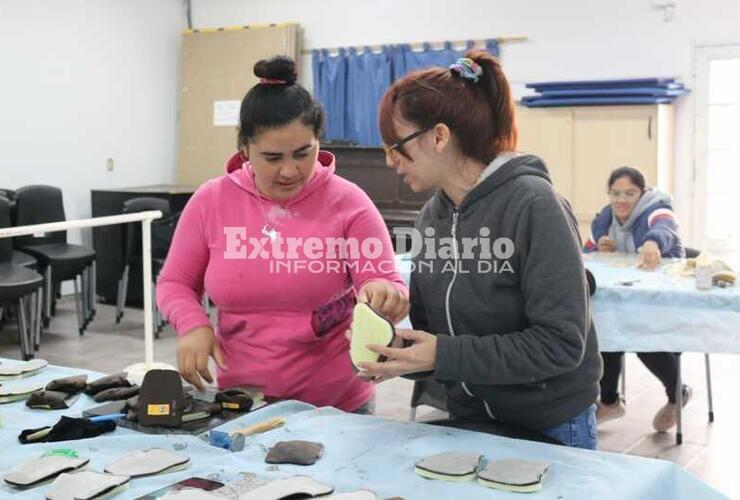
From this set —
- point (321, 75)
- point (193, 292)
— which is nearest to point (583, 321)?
point (193, 292)

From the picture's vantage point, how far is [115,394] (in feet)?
6.64

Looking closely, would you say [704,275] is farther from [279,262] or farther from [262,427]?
[262,427]

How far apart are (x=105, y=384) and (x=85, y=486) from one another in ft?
2.16

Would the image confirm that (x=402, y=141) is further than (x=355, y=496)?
Yes

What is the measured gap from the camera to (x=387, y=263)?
205 cm

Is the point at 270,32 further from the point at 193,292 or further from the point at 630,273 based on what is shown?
the point at 193,292

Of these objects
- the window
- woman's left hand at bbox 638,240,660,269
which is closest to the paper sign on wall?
the window

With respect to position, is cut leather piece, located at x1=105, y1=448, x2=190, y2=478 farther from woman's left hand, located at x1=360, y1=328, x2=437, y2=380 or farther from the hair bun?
the hair bun

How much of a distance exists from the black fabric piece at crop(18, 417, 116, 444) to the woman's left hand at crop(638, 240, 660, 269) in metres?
3.09

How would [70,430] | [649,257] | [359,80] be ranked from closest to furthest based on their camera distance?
[70,430], [649,257], [359,80]

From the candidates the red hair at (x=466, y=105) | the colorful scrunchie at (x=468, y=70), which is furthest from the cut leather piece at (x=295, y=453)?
the colorful scrunchie at (x=468, y=70)

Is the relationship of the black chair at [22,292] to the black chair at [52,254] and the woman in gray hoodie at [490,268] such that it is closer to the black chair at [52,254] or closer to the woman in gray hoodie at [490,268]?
the black chair at [52,254]

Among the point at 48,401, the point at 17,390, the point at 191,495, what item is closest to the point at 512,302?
the point at 191,495

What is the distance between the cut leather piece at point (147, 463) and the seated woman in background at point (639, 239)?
2974mm
